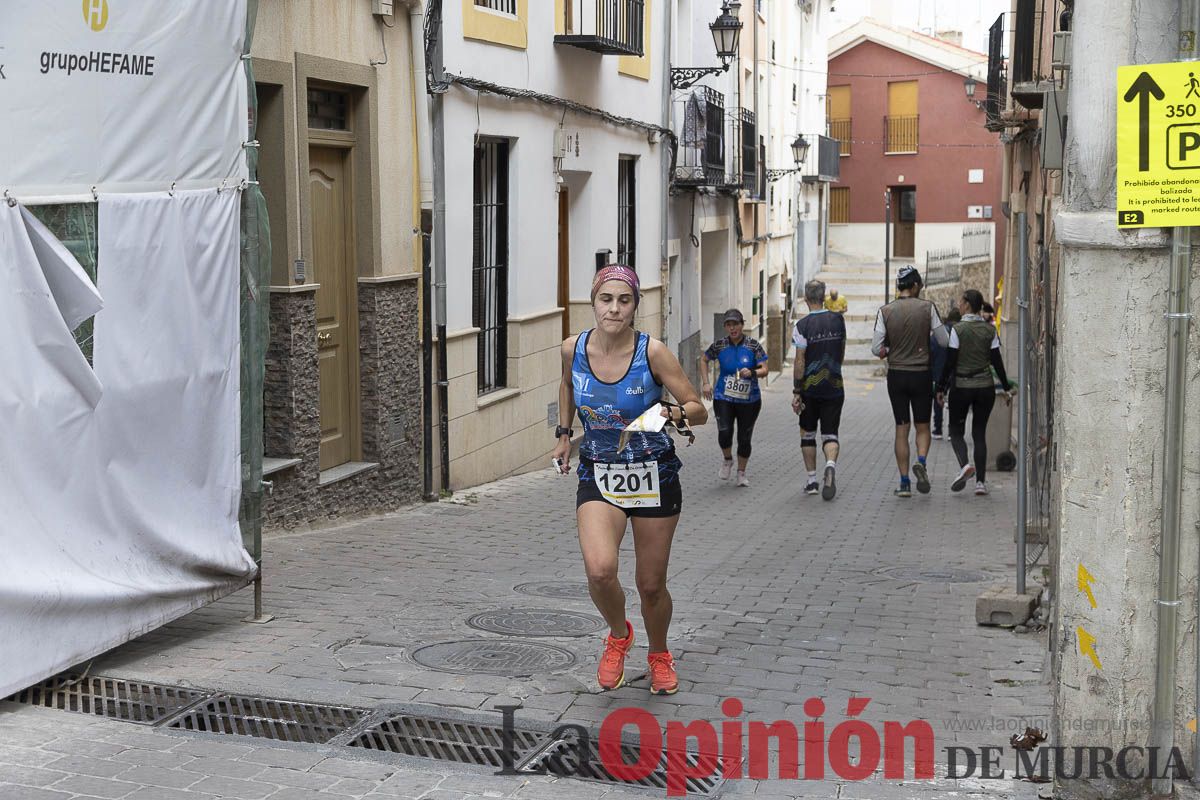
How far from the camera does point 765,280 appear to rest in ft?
111

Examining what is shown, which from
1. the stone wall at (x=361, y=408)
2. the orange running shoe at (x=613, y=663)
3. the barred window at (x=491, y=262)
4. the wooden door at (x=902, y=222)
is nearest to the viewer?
the orange running shoe at (x=613, y=663)

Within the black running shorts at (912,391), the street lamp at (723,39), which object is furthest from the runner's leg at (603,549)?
the street lamp at (723,39)

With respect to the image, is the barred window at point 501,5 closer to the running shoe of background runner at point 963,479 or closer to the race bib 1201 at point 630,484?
the running shoe of background runner at point 963,479

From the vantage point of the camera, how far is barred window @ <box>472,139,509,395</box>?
1347 centimetres

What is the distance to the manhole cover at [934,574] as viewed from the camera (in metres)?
9.06

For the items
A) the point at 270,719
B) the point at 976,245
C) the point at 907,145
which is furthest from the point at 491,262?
the point at 907,145

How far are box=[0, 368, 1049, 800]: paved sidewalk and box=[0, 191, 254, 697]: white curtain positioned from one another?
1.06 feet

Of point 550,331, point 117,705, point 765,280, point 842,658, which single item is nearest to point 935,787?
point 842,658

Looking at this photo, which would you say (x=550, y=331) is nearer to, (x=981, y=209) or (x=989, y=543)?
(x=989, y=543)

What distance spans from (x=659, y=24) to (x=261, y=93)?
11.8 meters

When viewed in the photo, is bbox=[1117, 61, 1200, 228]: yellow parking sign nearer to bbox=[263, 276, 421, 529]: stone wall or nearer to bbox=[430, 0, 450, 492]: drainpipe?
bbox=[263, 276, 421, 529]: stone wall

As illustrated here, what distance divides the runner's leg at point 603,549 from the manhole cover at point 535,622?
4.05 ft

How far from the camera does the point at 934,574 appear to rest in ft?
30.4

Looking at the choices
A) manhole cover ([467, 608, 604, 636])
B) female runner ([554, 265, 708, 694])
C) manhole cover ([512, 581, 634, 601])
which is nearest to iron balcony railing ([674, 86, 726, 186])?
manhole cover ([512, 581, 634, 601])
